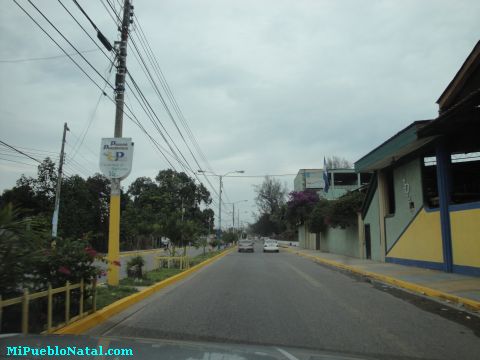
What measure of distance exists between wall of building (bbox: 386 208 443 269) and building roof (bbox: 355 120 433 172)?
9.33ft

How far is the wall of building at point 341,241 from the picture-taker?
32.4 metres

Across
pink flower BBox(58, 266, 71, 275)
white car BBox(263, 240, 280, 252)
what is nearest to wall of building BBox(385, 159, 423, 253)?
pink flower BBox(58, 266, 71, 275)

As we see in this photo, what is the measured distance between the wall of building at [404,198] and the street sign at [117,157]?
42.4 ft

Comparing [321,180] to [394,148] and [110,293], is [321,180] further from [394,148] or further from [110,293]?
[110,293]

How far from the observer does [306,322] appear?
8797 millimetres

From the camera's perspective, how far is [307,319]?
359 inches

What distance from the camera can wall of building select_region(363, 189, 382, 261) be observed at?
86.9ft

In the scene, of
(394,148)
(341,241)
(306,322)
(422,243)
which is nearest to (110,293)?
(306,322)

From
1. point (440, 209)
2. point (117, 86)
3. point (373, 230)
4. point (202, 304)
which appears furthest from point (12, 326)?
point (373, 230)

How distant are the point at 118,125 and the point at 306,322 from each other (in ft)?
28.9

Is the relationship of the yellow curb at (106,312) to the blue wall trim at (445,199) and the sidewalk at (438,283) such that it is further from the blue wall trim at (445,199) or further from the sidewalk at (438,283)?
the blue wall trim at (445,199)

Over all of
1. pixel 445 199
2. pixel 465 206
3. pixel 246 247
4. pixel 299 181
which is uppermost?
pixel 299 181

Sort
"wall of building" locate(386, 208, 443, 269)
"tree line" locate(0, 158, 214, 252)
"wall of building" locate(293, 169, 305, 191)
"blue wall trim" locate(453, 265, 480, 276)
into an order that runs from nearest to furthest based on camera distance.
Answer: "blue wall trim" locate(453, 265, 480, 276) < "wall of building" locate(386, 208, 443, 269) < "tree line" locate(0, 158, 214, 252) < "wall of building" locate(293, 169, 305, 191)

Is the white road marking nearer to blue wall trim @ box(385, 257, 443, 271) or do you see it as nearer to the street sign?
the street sign
